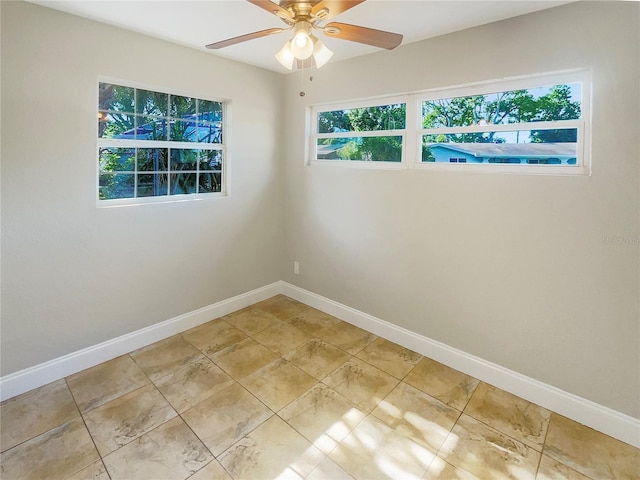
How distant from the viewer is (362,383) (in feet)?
8.15

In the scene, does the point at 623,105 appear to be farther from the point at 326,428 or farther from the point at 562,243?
the point at 326,428

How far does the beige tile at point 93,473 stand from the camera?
1711 mm

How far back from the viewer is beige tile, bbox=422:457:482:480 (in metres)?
1.75

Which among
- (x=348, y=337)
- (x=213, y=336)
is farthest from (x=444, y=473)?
(x=213, y=336)

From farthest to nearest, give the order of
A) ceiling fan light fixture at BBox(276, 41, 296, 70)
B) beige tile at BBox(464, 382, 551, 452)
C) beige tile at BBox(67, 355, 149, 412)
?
beige tile at BBox(67, 355, 149, 412) < beige tile at BBox(464, 382, 551, 452) < ceiling fan light fixture at BBox(276, 41, 296, 70)

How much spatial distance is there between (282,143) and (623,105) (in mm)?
2852

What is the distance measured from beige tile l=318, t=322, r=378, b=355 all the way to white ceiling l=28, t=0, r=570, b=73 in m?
2.46

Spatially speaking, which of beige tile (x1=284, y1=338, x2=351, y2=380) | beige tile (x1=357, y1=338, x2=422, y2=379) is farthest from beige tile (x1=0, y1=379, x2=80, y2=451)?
beige tile (x1=357, y1=338, x2=422, y2=379)

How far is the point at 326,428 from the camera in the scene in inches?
81.3

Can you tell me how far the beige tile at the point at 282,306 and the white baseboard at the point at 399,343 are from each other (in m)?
0.22

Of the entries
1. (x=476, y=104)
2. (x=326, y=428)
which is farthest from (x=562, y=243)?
(x=326, y=428)

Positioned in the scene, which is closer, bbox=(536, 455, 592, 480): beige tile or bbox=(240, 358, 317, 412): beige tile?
bbox=(536, 455, 592, 480): beige tile

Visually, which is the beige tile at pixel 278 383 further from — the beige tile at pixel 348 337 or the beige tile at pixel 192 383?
the beige tile at pixel 348 337

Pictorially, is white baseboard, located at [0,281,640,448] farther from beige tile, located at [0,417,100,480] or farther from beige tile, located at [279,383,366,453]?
beige tile, located at [279,383,366,453]
